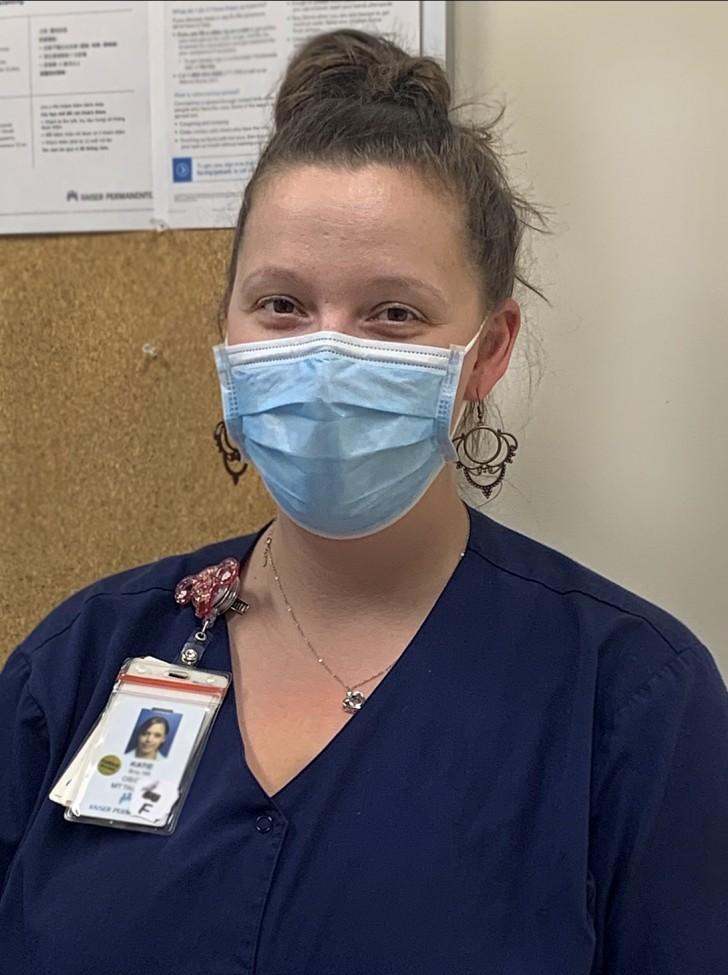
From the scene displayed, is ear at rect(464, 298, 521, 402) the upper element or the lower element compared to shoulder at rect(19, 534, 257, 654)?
upper

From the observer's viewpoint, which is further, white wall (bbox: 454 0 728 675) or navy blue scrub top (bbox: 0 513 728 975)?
white wall (bbox: 454 0 728 675)

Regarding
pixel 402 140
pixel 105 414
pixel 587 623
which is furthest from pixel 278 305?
pixel 105 414

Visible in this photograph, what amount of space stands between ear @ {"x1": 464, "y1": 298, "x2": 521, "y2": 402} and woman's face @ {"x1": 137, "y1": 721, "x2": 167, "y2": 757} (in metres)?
0.44

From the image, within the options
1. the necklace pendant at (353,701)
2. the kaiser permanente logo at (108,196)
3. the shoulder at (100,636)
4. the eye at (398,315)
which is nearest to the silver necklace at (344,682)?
the necklace pendant at (353,701)

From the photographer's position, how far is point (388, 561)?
97 cm

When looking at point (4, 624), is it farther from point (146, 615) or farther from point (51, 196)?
point (51, 196)

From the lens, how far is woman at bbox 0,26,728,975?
2.70 ft

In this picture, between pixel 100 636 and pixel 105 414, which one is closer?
pixel 100 636

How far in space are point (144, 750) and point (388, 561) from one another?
0.29 metres

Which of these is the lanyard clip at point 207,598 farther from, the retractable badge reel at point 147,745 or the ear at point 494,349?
the ear at point 494,349

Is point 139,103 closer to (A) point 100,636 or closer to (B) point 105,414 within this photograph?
(B) point 105,414

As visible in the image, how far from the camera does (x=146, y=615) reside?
1.02 metres

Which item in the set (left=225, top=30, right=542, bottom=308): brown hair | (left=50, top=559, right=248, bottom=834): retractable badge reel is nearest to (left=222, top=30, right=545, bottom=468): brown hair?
(left=225, top=30, right=542, bottom=308): brown hair

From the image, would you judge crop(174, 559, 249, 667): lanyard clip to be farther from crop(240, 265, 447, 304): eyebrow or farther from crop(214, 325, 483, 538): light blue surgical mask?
crop(240, 265, 447, 304): eyebrow
